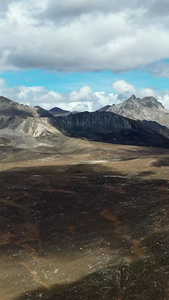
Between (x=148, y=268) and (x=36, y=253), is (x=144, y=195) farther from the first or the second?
(x=148, y=268)

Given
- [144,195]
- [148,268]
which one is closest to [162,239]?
[148,268]

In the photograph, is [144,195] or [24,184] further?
[24,184]

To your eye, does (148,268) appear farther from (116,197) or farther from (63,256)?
(116,197)

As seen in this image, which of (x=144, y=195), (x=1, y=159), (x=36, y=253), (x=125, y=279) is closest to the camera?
(x=125, y=279)

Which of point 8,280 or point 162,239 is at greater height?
point 162,239

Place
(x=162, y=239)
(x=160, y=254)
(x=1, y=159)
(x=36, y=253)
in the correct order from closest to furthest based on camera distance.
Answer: (x=160, y=254)
(x=162, y=239)
(x=36, y=253)
(x=1, y=159)

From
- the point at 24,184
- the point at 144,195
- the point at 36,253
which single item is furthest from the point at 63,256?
the point at 24,184
